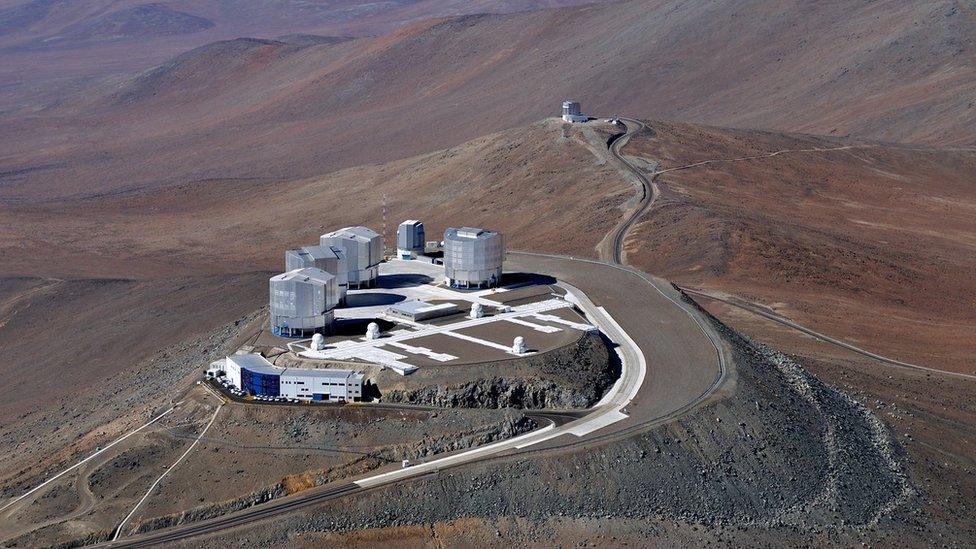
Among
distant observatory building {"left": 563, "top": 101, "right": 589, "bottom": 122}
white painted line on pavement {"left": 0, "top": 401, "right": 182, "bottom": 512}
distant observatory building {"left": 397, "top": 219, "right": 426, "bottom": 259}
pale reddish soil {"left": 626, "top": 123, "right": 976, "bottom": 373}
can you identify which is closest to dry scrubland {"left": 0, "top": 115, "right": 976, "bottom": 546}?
pale reddish soil {"left": 626, "top": 123, "right": 976, "bottom": 373}

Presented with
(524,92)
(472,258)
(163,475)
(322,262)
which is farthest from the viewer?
(524,92)

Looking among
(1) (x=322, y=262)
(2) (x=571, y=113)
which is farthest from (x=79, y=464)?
(2) (x=571, y=113)

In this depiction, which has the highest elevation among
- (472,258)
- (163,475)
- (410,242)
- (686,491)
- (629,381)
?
(472,258)

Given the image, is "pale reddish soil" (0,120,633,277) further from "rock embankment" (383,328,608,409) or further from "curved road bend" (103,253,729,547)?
"rock embankment" (383,328,608,409)

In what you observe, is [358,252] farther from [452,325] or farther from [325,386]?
[325,386]

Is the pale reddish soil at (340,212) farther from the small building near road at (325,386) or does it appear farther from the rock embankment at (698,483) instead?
the small building near road at (325,386)

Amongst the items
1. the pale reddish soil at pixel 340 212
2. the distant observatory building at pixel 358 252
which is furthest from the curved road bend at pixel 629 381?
the pale reddish soil at pixel 340 212
